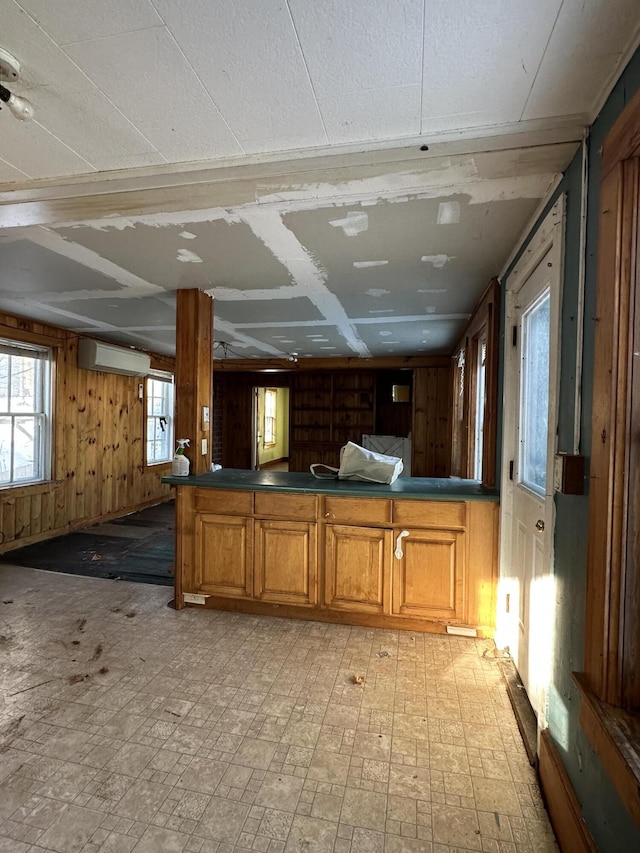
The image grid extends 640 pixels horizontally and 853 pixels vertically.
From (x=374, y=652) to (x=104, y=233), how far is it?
281cm

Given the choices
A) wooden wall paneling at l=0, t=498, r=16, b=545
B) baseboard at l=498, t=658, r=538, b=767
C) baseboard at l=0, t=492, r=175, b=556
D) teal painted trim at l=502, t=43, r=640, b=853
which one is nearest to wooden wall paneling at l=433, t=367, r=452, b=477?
baseboard at l=498, t=658, r=538, b=767

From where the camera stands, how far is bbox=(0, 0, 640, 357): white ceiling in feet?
3.58

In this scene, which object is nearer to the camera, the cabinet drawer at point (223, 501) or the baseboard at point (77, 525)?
the cabinet drawer at point (223, 501)

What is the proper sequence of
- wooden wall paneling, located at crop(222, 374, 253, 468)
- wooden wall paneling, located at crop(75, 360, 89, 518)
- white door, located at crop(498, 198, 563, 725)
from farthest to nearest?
wooden wall paneling, located at crop(222, 374, 253, 468) < wooden wall paneling, located at crop(75, 360, 89, 518) < white door, located at crop(498, 198, 563, 725)

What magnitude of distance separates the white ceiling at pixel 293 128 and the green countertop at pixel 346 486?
1.45 metres

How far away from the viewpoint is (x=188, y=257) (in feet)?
8.48

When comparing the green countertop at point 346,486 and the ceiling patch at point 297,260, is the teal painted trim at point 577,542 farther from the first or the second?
the ceiling patch at point 297,260

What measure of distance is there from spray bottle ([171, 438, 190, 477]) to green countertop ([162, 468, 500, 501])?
7 cm

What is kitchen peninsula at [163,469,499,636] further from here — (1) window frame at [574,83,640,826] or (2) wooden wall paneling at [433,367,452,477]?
(2) wooden wall paneling at [433,367,452,477]

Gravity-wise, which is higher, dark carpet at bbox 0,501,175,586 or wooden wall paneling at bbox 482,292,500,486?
wooden wall paneling at bbox 482,292,500,486

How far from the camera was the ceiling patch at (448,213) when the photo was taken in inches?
75.4

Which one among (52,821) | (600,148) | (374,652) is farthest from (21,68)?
(374,652)

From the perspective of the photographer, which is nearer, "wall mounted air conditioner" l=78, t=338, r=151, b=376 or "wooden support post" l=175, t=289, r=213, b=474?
"wooden support post" l=175, t=289, r=213, b=474

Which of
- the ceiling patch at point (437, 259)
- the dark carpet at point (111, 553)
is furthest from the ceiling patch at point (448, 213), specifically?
the dark carpet at point (111, 553)
